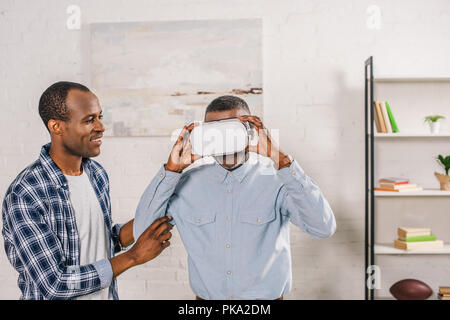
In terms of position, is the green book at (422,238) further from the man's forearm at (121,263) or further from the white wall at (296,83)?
the man's forearm at (121,263)

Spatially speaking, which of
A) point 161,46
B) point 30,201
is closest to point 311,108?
point 161,46

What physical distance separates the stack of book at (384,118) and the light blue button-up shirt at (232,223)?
103 centimetres

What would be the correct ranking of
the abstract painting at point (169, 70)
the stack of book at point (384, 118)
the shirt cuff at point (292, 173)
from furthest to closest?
the abstract painting at point (169, 70)
the stack of book at point (384, 118)
the shirt cuff at point (292, 173)

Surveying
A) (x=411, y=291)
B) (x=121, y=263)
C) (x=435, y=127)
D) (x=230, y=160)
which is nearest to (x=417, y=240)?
(x=411, y=291)

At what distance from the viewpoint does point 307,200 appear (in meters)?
1.25

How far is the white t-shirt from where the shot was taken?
4.71 feet

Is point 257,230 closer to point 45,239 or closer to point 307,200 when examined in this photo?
point 307,200

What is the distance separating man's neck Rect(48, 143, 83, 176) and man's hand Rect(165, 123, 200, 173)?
416 mm

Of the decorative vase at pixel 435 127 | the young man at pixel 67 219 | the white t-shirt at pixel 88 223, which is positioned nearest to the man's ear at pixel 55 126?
Result: the young man at pixel 67 219

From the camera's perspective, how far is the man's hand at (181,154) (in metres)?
1.29

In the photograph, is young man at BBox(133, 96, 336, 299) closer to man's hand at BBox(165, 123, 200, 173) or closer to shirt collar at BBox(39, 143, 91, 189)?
man's hand at BBox(165, 123, 200, 173)

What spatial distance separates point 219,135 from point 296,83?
117 centimetres

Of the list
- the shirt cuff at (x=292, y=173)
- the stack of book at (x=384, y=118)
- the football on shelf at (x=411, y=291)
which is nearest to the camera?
the shirt cuff at (x=292, y=173)
